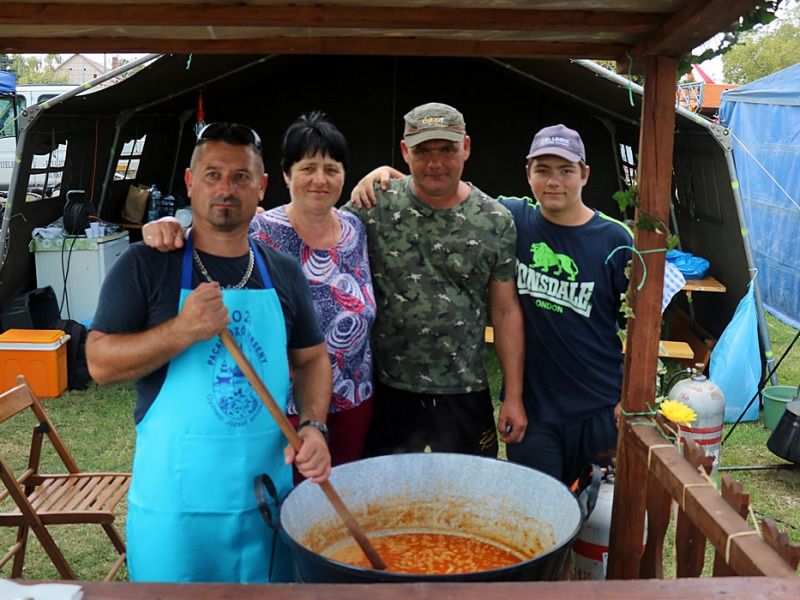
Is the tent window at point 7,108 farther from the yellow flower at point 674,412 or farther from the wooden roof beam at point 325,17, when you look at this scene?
the yellow flower at point 674,412

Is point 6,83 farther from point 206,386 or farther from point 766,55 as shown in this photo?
point 766,55

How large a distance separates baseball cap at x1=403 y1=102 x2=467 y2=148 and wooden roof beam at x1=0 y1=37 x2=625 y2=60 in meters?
0.53

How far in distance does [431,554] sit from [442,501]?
0.54ft

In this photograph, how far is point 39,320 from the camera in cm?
703

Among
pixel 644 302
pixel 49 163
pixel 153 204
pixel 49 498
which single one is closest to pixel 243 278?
pixel 644 302

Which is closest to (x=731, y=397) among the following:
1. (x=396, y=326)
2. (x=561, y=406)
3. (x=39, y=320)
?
(x=561, y=406)

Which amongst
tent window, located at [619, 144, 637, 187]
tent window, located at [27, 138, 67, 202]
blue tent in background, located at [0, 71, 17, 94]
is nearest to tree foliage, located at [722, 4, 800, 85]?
tent window, located at [619, 144, 637, 187]

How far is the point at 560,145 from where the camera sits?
306 centimetres

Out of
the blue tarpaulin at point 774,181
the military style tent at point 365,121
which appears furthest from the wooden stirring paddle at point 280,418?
the blue tarpaulin at point 774,181

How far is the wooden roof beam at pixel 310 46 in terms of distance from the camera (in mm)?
2244

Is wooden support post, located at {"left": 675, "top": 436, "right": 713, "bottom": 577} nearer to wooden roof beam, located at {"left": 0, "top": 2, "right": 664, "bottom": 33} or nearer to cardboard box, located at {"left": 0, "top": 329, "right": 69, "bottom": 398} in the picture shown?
wooden roof beam, located at {"left": 0, "top": 2, "right": 664, "bottom": 33}

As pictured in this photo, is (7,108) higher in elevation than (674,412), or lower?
higher

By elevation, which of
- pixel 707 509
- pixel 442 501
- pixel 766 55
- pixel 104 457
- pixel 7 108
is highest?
pixel 766 55

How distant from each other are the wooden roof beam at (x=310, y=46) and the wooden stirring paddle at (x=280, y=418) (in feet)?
2.80
